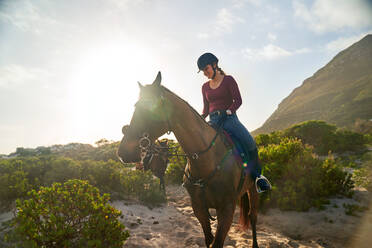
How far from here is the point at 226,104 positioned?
331 centimetres

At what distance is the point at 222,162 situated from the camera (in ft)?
8.91

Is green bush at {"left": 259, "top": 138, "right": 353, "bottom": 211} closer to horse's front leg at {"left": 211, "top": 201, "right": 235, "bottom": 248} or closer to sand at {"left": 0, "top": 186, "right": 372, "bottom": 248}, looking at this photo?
sand at {"left": 0, "top": 186, "right": 372, "bottom": 248}

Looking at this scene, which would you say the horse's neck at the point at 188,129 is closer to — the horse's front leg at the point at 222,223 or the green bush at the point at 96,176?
the horse's front leg at the point at 222,223

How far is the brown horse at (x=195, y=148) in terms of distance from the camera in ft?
7.24

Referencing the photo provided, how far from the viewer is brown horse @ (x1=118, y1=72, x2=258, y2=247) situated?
221cm

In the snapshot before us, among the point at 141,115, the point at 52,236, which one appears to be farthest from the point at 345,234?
the point at 52,236

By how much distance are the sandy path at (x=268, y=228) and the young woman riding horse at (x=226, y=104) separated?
2436 millimetres

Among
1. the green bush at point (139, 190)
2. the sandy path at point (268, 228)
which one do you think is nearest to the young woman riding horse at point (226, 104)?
the sandy path at point (268, 228)

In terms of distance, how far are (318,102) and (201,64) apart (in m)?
66.6

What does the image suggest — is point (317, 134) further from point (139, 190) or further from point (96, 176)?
point (96, 176)

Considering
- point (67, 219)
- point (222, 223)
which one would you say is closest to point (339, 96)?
point (222, 223)

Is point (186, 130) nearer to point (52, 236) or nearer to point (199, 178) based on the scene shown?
point (199, 178)

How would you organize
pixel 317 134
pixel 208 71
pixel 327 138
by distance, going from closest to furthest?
pixel 208 71 < pixel 327 138 < pixel 317 134

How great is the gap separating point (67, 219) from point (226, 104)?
3.45 metres
